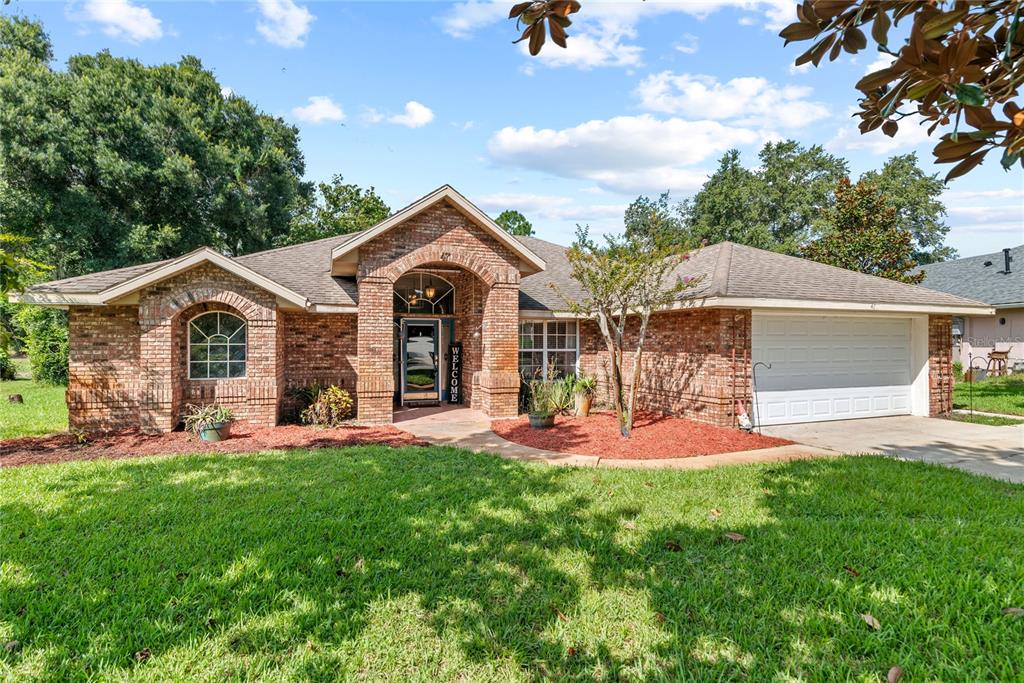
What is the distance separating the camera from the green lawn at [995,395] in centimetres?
1324

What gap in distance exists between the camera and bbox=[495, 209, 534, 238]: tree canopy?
40388 mm

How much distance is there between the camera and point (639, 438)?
9391mm

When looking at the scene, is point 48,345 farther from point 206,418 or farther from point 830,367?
point 830,367

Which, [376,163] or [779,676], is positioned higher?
[376,163]

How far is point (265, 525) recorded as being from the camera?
189 inches

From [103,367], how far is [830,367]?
1556 cm

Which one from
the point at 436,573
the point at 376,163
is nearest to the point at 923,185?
the point at 376,163

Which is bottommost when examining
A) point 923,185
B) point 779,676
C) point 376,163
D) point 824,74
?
point 779,676

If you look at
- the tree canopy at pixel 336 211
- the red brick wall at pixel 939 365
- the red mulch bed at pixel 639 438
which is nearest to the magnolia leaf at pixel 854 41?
the red mulch bed at pixel 639 438

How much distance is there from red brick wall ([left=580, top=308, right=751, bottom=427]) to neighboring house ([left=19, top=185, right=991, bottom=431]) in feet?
0.13

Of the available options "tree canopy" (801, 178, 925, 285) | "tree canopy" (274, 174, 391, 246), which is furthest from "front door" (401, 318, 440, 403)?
"tree canopy" (801, 178, 925, 285)

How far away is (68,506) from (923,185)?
153ft

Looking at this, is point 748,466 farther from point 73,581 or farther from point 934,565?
point 73,581

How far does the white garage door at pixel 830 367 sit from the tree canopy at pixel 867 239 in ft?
32.9
